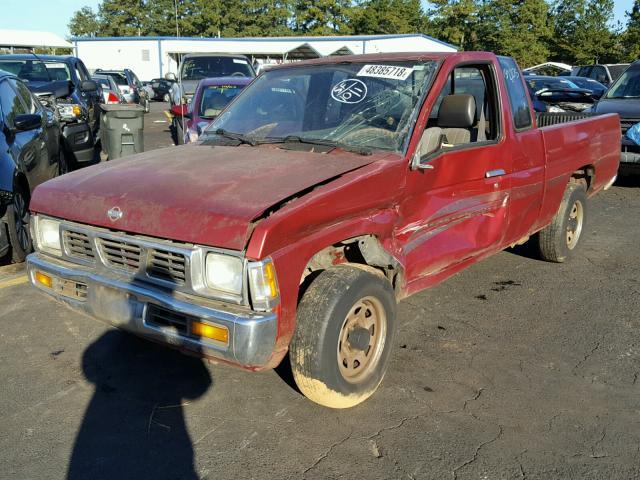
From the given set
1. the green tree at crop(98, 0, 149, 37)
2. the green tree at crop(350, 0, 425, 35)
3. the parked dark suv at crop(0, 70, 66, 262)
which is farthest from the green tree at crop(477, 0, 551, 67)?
the parked dark suv at crop(0, 70, 66, 262)

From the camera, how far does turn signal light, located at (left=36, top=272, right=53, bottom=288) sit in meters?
3.59

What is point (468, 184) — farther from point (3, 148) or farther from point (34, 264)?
point (3, 148)

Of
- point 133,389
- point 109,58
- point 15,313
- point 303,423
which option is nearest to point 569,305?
point 303,423

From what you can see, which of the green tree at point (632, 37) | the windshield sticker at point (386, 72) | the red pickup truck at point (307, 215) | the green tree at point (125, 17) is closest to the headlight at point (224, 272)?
the red pickup truck at point (307, 215)

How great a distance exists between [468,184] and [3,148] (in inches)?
166

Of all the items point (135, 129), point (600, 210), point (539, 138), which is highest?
point (539, 138)

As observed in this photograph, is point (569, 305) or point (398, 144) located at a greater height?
point (398, 144)

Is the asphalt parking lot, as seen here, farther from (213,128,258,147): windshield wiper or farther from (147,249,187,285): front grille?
(213,128,258,147): windshield wiper

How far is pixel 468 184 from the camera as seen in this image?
13.9ft

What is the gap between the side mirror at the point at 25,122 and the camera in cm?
599

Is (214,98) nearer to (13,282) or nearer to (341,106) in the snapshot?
(13,282)

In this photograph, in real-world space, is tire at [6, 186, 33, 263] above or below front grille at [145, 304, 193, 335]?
below

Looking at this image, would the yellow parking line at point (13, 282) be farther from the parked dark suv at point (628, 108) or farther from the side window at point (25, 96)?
the parked dark suv at point (628, 108)

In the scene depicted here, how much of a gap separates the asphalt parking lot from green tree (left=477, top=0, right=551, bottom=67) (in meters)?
54.0
